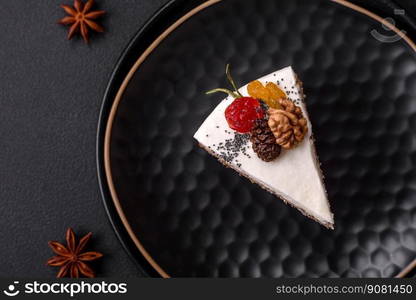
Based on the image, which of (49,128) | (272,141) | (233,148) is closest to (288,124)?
(272,141)

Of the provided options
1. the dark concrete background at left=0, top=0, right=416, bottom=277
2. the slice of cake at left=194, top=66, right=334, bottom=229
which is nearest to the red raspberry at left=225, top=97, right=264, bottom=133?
the slice of cake at left=194, top=66, right=334, bottom=229

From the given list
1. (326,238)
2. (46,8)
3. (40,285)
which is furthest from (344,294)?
(46,8)

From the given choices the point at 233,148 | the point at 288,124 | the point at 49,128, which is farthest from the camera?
the point at 49,128

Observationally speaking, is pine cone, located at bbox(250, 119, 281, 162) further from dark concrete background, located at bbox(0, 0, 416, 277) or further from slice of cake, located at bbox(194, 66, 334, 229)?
dark concrete background, located at bbox(0, 0, 416, 277)

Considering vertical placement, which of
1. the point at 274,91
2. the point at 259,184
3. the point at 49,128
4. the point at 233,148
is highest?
the point at 49,128

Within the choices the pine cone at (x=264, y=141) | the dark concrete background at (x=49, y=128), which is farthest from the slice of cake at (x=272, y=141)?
the dark concrete background at (x=49, y=128)

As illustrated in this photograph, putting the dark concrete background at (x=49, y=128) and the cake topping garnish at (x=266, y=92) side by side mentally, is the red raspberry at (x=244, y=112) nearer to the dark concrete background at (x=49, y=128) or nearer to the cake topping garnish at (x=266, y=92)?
the cake topping garnish at (x=266, y=92)

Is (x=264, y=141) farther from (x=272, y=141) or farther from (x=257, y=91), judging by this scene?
(x=257, y=91)
